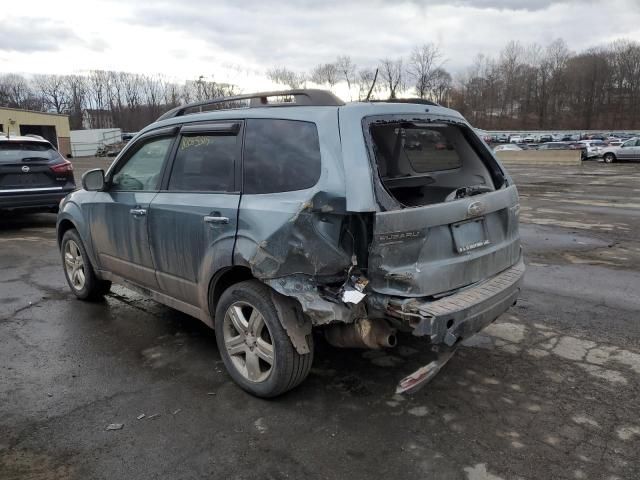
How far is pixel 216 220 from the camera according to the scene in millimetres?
3473

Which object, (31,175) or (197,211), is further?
(31,175)

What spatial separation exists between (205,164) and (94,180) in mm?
1571

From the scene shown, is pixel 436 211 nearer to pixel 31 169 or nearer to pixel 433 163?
pixel 433 163

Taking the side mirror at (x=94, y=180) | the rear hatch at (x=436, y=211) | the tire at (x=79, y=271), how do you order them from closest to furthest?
the rear hatch at (x=436, y=211) → the side mirror at (x=94, y=180) → the tire at (x=79, y=271)

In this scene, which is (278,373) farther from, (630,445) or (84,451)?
(630,445)

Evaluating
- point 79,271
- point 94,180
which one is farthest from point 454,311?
point 79,271

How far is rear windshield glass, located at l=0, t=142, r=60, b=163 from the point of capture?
941 centimetres

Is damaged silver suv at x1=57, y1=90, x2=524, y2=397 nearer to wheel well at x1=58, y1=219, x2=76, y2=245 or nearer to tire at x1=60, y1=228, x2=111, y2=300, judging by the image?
tire at x1=60, y1=228, x2=111, y2=300

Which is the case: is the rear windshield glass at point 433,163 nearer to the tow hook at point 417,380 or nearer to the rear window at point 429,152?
the rear window at point 429,152

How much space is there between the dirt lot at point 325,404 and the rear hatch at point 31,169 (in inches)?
196

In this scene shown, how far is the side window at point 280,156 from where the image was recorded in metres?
3.19

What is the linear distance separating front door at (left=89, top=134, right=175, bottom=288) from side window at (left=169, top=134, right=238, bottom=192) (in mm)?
233

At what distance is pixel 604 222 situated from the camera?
10594 mm

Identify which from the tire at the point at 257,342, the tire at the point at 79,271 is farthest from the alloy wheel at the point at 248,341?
the tire at the point at 79,271
